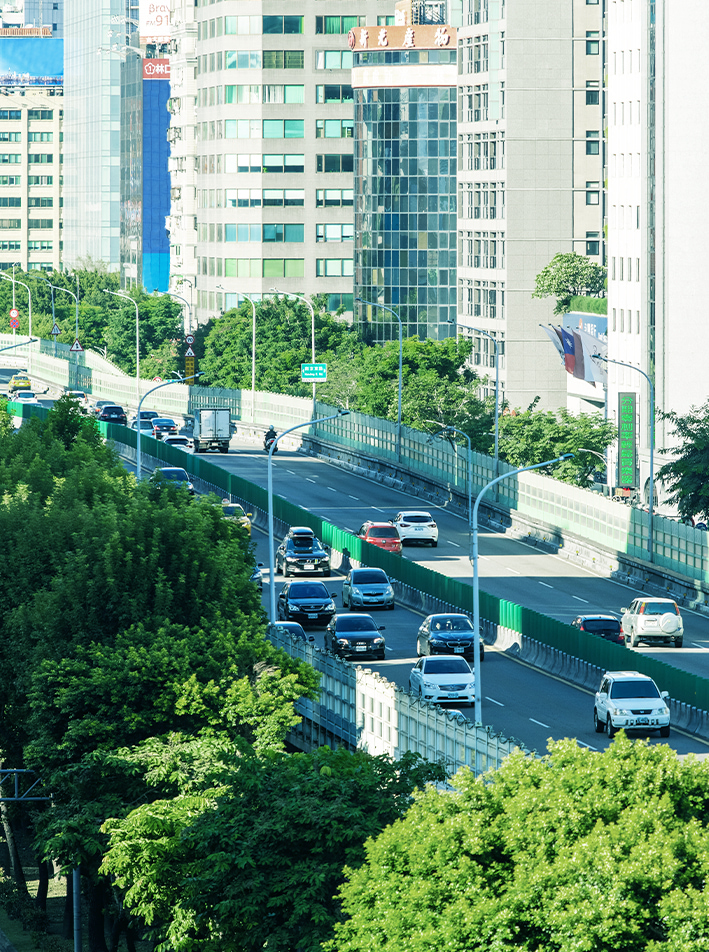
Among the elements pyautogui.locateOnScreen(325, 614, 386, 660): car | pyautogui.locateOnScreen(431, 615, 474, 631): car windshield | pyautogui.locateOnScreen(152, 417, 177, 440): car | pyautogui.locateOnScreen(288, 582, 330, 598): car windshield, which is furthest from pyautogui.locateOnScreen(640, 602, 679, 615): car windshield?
pyautogui.locateOnScreen(152, 417, 177, 440): car

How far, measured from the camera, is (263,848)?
113 feet

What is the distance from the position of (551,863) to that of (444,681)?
92.2 ft

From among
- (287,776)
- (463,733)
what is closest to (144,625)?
(463,733)

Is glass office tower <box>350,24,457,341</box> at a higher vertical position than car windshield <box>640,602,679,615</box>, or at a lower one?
higher

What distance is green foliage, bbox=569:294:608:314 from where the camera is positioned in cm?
13875

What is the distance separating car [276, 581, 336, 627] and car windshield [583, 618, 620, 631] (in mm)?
10570

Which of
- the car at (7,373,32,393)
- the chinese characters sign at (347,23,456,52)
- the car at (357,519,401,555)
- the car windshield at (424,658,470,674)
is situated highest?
the chinese characters sign at (347,23,456,52)

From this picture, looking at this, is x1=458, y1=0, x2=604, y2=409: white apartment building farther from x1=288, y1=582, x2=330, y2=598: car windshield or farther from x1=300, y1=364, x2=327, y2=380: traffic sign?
x1=288, y1=582, x2=330, y2=598: car windshield

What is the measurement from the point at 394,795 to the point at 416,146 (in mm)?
131773

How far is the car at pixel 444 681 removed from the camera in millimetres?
54688

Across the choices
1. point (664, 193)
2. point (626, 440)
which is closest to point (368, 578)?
point (626, 440)

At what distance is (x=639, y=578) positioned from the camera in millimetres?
78188

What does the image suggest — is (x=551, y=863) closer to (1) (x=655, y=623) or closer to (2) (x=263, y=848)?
(2) (x=263, y=848)

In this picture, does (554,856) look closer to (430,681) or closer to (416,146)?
(430,681)
